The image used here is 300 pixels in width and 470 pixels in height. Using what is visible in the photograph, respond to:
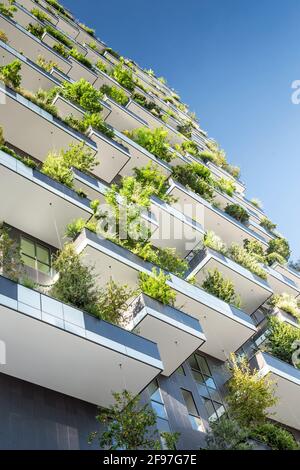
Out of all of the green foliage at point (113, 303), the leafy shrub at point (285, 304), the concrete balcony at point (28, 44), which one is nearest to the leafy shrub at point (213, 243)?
the leafy shrub at point (285, 304)

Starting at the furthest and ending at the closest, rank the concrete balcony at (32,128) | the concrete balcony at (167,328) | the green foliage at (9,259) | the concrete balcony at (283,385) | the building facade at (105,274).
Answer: the concrete balcony at (32,128)
the concrete balcony at (283,385)
the concrete balcony at (167,328)
the green foliage at (9,259)
the building facade at (105,274)

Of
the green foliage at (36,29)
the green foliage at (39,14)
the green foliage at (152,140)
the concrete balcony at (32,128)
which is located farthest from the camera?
the green foliage at (39,14)

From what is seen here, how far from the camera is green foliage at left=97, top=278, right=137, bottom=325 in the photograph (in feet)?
53.5

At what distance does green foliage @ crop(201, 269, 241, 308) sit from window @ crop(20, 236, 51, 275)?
746 centimetres

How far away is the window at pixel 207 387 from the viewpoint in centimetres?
1917

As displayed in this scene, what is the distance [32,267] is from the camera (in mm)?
17578

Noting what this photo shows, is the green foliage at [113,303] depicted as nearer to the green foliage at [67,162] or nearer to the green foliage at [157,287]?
the green foliage at [157,287]

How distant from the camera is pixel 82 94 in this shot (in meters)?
27.7

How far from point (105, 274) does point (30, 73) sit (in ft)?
45.9

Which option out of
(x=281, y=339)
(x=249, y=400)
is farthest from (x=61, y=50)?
(x=249, y=400)

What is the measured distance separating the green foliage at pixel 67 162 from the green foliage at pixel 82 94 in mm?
4645

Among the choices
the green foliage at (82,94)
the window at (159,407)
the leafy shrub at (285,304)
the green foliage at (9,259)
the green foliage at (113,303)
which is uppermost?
the green foliage at (82,94)

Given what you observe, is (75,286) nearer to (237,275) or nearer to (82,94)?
(237,275)

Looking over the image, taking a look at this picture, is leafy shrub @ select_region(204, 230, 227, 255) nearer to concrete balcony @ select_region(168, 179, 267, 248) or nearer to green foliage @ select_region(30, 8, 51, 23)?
concrete balcony @ select_region(168, 179, 267, 248)
